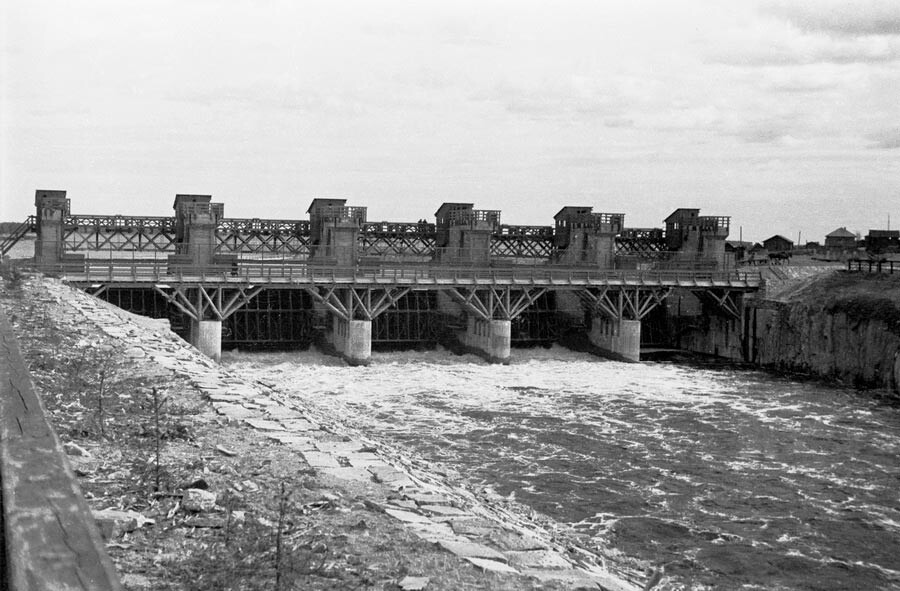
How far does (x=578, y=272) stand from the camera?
48875 mm

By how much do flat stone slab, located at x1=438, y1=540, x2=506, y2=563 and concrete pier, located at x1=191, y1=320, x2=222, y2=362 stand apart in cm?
3380

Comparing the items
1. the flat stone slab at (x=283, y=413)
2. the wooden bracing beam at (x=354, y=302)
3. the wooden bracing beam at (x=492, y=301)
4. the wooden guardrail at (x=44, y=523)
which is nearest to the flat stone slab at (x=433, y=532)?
the wooden guardrail at (x=44, y=523)

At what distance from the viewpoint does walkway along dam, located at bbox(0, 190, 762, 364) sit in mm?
42844

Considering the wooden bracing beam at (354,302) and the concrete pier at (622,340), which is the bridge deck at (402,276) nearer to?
the wooden bracing beam at (354,302)

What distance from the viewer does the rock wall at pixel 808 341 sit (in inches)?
1592

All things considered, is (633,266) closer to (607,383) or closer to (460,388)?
(607,383)

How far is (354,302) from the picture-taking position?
43.6m

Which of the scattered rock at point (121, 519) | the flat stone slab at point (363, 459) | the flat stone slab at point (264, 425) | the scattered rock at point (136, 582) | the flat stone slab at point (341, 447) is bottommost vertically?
the flat stone slab at point (363, 459)

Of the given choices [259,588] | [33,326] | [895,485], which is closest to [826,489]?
[895,485]

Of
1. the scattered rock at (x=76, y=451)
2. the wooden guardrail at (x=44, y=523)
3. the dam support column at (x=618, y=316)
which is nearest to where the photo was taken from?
the wooden guardrail at (x=44, y=523)

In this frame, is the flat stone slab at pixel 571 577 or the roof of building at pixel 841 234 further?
the roof of building at pixel 841 234

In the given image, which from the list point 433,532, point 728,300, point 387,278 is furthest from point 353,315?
point 433,532

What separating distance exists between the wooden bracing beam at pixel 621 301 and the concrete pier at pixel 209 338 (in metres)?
18.5

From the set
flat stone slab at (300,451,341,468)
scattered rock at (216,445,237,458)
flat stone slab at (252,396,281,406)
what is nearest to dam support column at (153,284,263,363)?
flat stone slab at (252,396,281,406)
